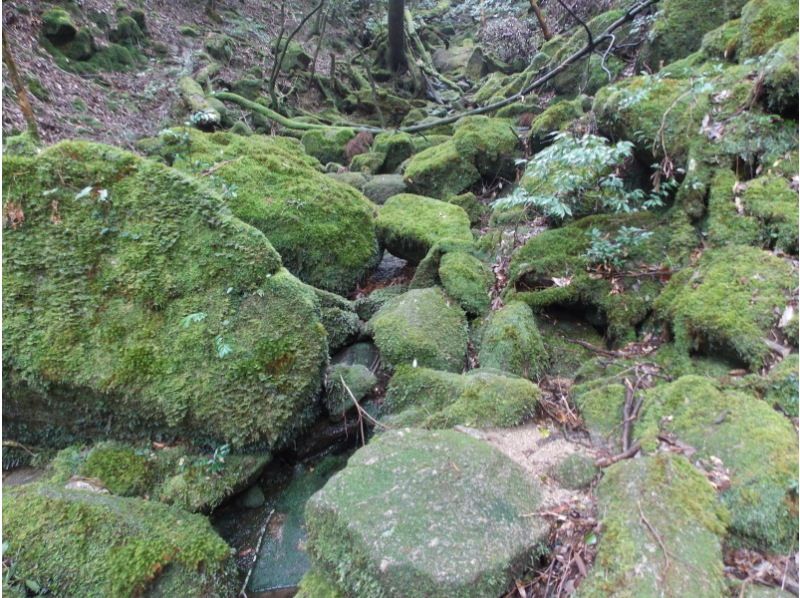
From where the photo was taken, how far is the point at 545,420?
305 cm

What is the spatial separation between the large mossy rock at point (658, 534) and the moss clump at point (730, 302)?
3.88ft

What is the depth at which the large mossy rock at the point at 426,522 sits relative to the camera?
77.9 inches

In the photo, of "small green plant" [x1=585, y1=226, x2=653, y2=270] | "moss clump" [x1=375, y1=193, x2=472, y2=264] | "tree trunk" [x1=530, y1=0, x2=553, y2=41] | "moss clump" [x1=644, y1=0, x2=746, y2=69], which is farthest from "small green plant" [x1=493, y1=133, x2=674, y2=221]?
"tree trunk" [x1=530, y1=0, x2=553, y2=41]

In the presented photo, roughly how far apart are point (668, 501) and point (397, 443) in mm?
1313

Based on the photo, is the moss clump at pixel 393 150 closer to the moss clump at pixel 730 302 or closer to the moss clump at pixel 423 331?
the moss clump at pixel 423 331

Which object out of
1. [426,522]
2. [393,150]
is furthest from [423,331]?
[393,150]

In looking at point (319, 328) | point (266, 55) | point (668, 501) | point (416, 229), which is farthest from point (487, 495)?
point (266, 55)

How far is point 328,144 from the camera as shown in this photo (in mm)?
9828

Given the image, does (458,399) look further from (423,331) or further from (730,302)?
(730,302)

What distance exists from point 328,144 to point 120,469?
7.95 metres

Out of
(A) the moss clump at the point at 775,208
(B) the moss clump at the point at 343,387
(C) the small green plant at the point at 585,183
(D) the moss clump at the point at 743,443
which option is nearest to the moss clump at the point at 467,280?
(C) the small green plant at the point at 585,183

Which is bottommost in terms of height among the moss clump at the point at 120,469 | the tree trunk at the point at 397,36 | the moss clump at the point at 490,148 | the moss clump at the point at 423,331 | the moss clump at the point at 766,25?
the moss clump at the point at 120,469

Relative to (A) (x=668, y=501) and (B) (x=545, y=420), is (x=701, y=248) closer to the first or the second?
(B) (x=545, y=420)

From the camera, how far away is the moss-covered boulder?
3000mm
